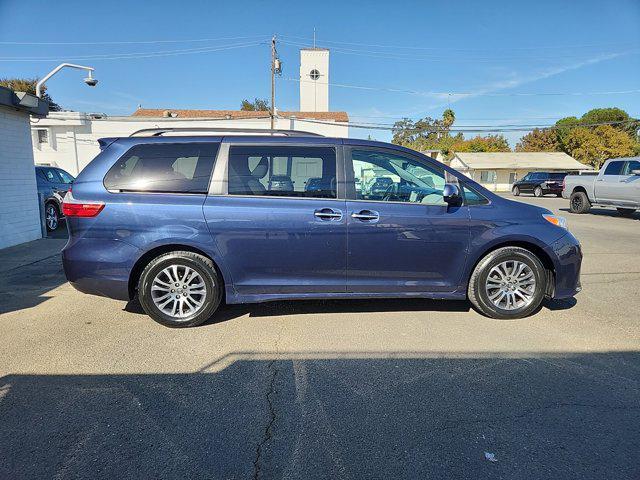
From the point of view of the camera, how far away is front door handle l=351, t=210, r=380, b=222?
12.9 ft

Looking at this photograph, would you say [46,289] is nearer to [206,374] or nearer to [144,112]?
[206,374]

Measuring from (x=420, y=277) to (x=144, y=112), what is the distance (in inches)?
1512

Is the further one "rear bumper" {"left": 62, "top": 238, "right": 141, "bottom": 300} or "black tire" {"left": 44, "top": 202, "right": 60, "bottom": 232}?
"black tire" {"left": 44, "top": 202, "right": 60, "bottom": 232}

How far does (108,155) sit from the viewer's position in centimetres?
406

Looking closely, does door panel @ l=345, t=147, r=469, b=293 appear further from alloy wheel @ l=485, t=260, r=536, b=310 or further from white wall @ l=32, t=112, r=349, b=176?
white wall @ l=32, t=112, r=349, b=176

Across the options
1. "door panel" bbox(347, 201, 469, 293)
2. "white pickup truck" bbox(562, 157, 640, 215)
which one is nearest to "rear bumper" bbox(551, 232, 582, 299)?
"door panel" bbox(347, 201, 469, 293)

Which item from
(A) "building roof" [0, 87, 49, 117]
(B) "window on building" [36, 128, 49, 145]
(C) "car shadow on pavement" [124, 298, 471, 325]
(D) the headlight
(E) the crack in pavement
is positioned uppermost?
(B) "window on building" [36, 128, 49, 145]

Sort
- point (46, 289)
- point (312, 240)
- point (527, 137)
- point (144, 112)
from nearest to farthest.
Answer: point (312, 240) → point (46, 289) → point (144, 112) → point (527, 137)

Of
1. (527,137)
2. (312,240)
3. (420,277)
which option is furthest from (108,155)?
(527,137)

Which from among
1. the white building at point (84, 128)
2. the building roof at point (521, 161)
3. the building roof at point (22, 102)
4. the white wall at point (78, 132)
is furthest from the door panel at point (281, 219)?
the building roof at point (521, 161)

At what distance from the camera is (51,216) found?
10.1 meters

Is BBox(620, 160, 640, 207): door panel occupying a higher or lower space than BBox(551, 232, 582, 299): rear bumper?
higher

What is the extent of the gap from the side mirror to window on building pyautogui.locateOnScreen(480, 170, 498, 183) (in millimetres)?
46132

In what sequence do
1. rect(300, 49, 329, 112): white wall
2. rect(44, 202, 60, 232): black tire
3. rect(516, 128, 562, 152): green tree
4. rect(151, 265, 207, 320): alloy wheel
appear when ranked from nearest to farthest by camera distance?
rect(151, 265, 207, 320): alloy wheel, rect(44, 202, 60, 232): black tire, rect(300, 49, 329, 112): white wall, rect(516, 128, 562, 152): green tree
